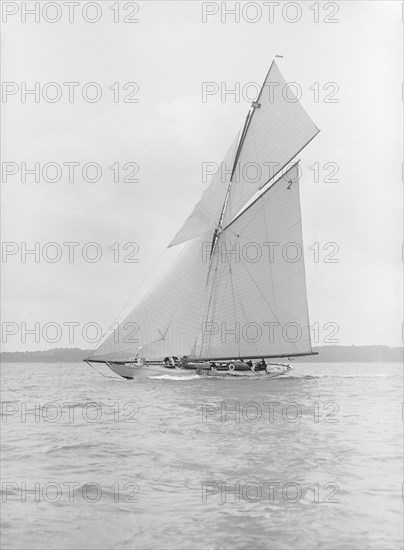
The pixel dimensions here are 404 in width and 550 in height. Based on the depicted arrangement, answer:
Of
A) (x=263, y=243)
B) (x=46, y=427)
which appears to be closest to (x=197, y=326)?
(x=263, y=243)

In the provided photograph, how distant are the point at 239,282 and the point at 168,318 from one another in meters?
4.93

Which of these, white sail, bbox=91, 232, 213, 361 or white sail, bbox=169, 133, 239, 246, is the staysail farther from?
white sail, bbox=91, 232, 213, 361

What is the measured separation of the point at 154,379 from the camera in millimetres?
41062

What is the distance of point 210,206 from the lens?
41.6 m

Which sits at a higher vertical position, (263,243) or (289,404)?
(263,243)

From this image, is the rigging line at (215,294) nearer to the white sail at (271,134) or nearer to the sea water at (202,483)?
the white sail at (271,134)

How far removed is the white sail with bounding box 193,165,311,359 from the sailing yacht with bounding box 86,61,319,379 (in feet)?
0.19

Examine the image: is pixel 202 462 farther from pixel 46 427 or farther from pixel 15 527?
pixel 46 427

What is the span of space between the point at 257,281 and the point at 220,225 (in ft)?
17.4

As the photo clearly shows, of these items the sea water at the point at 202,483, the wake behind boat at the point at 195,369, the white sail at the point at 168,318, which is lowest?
the wake behind boat at the point at 195,369

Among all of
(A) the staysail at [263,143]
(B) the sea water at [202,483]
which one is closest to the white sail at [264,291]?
(A) the staysail at [263,143]

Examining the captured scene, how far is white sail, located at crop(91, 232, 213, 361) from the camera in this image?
37062mm

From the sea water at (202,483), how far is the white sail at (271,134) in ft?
83.9

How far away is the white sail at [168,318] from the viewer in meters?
37.1
